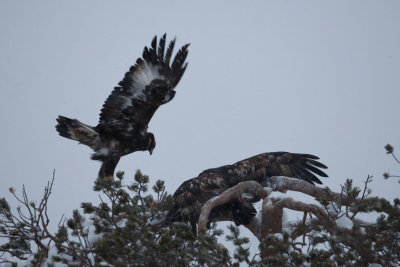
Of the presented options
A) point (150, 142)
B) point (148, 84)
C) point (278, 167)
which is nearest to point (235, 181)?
point (278, 167)

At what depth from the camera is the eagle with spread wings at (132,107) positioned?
282 inches

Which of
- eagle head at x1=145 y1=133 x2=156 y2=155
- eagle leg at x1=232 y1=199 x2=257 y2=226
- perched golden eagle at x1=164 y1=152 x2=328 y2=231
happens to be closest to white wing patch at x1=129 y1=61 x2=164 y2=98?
eagle head at x1=145 y1=133 x2=156 y2=155

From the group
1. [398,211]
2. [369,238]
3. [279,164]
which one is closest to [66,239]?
[369,238]

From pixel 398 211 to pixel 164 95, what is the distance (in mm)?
3895

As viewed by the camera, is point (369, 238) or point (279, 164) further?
point (279, 164)

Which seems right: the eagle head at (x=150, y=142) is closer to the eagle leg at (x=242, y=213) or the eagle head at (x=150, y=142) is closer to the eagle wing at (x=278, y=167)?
the eagle wing at (x=278, y=167)

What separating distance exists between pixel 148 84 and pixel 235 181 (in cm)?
203

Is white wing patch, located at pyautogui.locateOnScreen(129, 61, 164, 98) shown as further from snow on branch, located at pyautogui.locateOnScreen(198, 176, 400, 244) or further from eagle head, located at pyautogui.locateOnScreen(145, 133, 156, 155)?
snow on branch, located at pyautogui.locateOnScreen(198, 176, 400, 244)

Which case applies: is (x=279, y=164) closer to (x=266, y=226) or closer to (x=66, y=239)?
(x=266, y=226)

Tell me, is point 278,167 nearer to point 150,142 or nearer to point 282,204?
point 282,204

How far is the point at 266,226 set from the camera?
5.51m

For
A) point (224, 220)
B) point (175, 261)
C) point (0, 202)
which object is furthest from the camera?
point (224, 220)

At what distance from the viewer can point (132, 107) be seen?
7367 mm

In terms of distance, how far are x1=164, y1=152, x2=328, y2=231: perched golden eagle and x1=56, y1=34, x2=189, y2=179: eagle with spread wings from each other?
167 cm
